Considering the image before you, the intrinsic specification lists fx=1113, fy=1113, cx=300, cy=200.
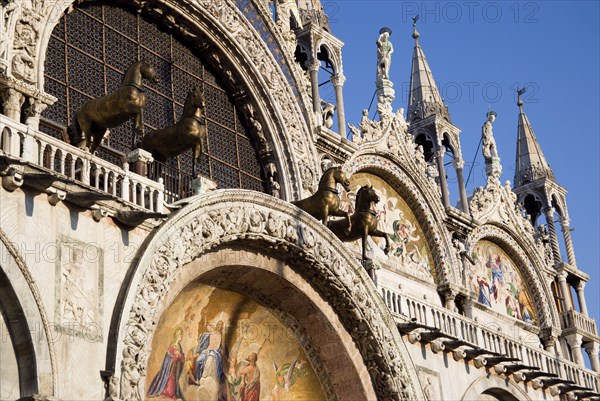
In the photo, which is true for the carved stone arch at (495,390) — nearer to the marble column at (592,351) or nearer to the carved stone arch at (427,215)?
the carved stone arch at (427,215)

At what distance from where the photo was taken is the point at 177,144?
18.5m

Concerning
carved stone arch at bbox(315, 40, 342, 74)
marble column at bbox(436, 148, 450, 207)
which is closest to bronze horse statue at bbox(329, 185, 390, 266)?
carved stone arch at bbox(315, 40, 342, 74)

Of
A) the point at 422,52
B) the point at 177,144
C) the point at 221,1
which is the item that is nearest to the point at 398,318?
the point at 177,144

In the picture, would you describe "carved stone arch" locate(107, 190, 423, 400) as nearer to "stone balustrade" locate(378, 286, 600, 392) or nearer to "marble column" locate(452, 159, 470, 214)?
"stone balustrade" locate(378, 286, 600, 392)

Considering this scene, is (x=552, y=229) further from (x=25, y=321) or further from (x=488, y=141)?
(x=25, y=321)

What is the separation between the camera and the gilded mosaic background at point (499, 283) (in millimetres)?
29328

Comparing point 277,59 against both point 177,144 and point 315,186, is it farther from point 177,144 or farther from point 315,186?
point 177,144

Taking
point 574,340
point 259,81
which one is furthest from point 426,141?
point 259,81

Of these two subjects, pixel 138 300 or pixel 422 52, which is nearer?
pixel 138 300

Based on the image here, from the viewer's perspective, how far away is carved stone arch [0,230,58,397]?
14133mm

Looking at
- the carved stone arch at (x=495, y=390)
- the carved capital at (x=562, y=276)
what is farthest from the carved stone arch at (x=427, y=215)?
the carved capital at (x=562, y=276)

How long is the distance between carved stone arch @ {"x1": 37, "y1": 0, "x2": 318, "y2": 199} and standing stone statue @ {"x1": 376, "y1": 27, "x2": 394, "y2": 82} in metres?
3.98

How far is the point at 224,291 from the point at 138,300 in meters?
3.47

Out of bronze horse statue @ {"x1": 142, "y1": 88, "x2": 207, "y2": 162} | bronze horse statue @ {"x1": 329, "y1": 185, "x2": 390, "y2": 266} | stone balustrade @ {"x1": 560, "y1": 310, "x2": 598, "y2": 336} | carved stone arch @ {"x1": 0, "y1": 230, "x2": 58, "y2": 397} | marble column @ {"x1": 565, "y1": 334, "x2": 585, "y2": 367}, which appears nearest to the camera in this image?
carved stone arch @ {"x1": 0, "y1": 230, "x2": 58, "y2": 397}
